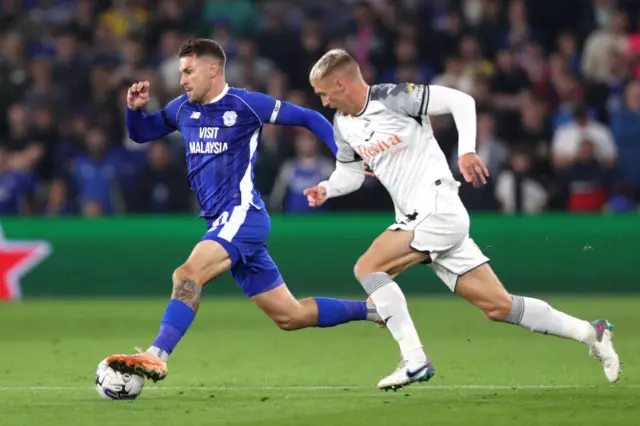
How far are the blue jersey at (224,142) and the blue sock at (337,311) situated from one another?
0.82m

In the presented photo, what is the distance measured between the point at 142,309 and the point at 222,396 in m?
6.49

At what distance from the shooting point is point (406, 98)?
7.73 meters

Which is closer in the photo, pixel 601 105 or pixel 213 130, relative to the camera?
pixel 213 130

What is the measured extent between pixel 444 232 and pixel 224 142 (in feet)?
4.95

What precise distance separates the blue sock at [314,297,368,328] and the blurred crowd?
21.0 ft

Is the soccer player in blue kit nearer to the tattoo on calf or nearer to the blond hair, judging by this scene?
the tattoo on calf

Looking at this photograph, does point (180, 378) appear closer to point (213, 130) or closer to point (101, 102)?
point (213, 130)

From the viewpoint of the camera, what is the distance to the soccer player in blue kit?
8086 mm

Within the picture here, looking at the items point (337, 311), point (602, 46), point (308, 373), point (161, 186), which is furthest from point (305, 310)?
point (602, 46)

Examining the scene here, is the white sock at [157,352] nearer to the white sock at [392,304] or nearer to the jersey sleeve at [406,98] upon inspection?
the white sock at [392,304]

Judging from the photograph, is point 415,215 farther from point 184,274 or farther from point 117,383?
point 117,383

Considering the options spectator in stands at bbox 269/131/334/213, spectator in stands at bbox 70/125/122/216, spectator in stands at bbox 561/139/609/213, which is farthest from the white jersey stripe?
spectator in stands at bbox 70/125/122/216

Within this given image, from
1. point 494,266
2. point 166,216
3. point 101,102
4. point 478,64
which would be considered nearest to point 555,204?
point 494,266

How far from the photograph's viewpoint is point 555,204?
15391 millimetres
